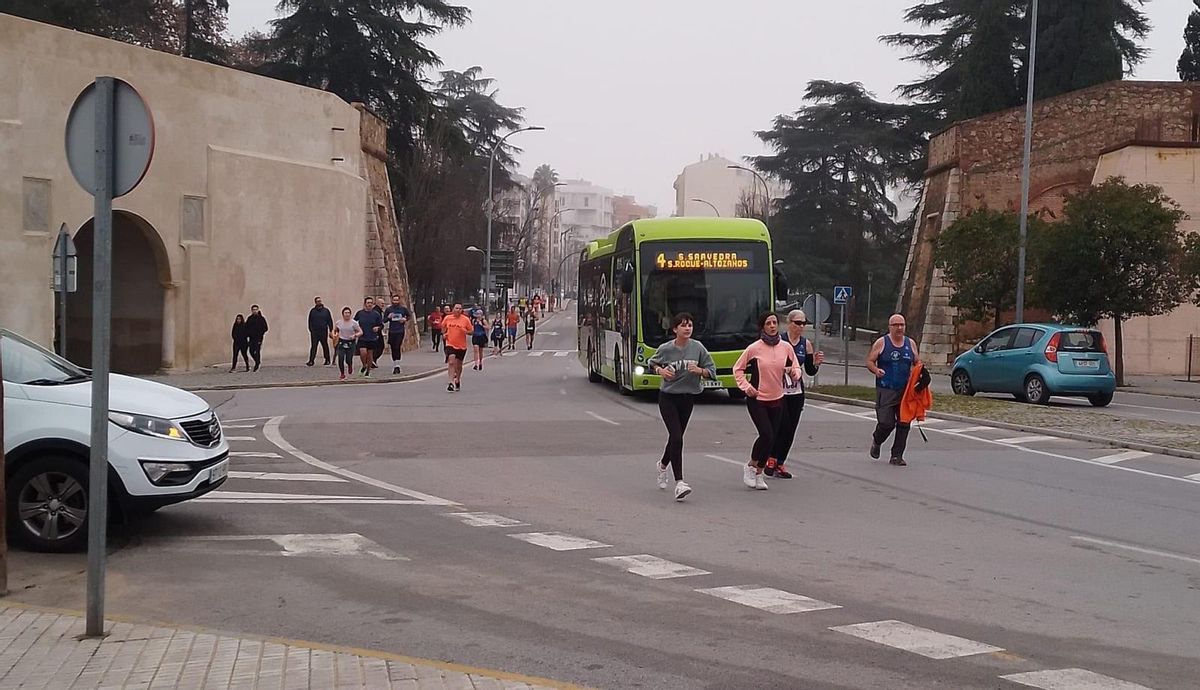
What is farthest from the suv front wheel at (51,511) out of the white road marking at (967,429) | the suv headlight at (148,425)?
the white road marking at (967,429)

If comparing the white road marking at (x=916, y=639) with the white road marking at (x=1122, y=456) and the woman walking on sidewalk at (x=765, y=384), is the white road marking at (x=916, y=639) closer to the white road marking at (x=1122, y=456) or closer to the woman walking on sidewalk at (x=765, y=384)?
the woman walking on sidewalk at (x=765, y=384)

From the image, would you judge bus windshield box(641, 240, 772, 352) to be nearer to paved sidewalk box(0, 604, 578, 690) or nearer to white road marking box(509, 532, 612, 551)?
white road marking box(509, 532, 612, 551)

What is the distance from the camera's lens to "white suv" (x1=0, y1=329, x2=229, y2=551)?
7953 millimetres

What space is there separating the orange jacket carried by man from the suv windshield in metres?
8.79

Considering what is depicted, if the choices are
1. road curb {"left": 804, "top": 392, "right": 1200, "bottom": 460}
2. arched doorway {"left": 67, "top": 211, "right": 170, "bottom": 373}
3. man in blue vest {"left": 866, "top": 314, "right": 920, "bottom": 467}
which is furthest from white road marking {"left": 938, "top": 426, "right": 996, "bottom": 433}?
arched doorway {"left": 67, "top": 211, "right": 170, "bottom": 373}

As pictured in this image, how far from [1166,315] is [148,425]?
35.6 m

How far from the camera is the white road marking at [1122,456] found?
47.4 ft

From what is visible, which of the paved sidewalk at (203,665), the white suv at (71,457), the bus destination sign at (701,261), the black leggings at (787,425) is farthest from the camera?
the bus destination sign at (701,261)

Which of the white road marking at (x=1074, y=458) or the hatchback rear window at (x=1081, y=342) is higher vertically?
the hatchback rear window at (x=1081, y=342)

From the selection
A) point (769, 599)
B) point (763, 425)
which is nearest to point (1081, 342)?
point (763, 425)

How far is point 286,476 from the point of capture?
11.9 m

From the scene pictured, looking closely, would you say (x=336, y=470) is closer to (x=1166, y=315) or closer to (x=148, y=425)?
(x=148, y=425)

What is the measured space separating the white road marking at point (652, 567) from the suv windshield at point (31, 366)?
4.17 metres

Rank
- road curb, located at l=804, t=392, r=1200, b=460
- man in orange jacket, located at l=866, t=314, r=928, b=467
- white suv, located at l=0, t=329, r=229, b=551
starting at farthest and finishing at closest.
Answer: road curb, located at l=804, t=392, r=1200, b=460 → man in orange jacket, located at l=866, t=314, r=928, b=467 → white suv, located at l=0, t=329, r=229, b=551
